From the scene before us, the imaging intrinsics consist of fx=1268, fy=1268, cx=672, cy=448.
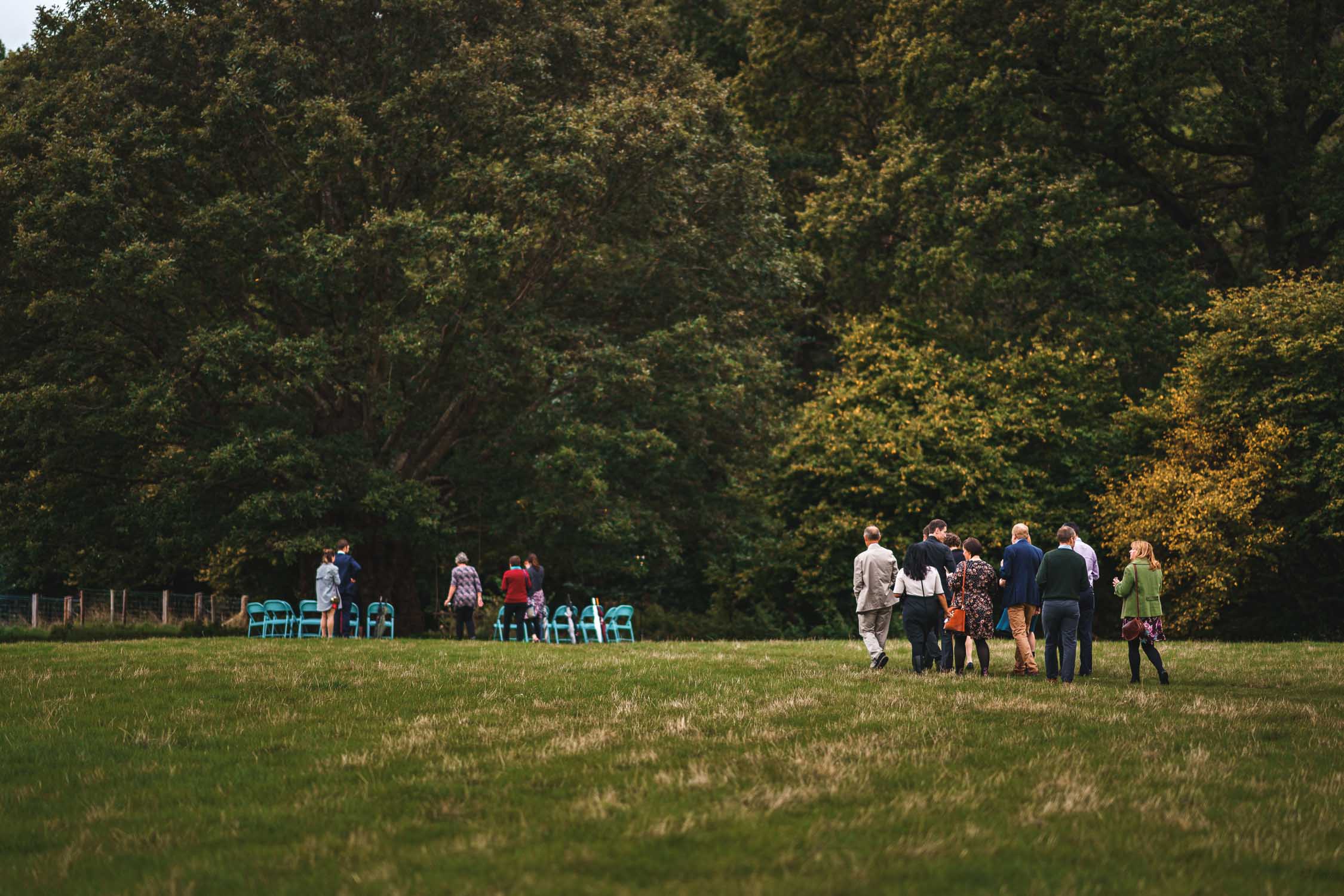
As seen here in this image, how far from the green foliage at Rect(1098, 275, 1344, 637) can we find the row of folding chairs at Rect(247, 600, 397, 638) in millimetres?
16914

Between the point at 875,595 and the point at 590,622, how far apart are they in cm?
1432

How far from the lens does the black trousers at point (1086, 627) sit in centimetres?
1534

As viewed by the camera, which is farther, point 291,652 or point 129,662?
point 291,652

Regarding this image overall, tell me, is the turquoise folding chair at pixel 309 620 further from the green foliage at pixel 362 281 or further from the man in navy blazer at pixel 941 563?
the man in navy blazer at pixel 941 563

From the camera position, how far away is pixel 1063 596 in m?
14.5

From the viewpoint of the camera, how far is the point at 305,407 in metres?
28.5

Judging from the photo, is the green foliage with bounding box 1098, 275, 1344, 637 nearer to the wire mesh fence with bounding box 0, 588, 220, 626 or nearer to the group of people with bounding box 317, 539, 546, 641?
the group of people with bounding box 317, 539, 546, 641

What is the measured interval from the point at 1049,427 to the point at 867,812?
27727 millimetres

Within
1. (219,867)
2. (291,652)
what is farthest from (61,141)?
(219,867)

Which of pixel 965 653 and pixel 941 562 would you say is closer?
pixel 941 562

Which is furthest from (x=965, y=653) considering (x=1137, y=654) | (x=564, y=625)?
(x=564, y=625)

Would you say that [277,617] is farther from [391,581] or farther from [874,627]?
[874,627]

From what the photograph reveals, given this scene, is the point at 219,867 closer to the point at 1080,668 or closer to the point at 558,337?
the point at 1080,668

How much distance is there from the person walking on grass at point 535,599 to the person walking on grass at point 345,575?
3.35m
